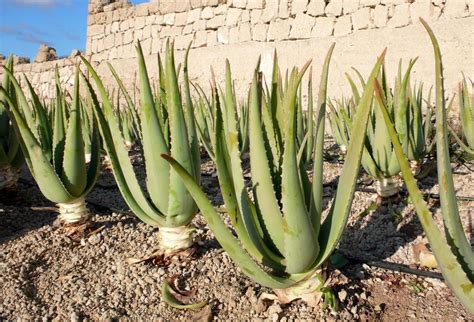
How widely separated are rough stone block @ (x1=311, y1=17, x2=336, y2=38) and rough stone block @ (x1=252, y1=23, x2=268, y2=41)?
795mm

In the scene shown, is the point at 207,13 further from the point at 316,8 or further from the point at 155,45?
the point at 316,8

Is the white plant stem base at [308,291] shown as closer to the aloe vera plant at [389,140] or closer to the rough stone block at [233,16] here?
the aloe vera plant at [389,140]

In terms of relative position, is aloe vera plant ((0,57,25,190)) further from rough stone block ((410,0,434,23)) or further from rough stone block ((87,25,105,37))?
rough stone block ((87,25,105,37))

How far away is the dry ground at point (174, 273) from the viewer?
4.09 ft

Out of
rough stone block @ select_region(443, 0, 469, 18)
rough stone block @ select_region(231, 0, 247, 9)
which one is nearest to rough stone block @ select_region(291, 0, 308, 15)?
rough stone block @ select_region(231, 0, 247, 9)

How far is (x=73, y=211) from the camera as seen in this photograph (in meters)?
1.78

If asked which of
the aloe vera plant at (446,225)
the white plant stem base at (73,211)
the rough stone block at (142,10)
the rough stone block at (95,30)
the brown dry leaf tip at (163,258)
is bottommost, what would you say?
the brown dry leaf tip at (163,258)

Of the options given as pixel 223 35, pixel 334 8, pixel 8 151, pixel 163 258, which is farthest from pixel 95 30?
pixel 163 258

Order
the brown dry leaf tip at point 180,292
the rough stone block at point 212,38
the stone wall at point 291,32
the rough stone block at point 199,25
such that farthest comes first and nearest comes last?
1. the rough stone block at point 199,25
2. the rough stone block at point 212,38
3. the stone wall at point 291,32
4. the brown dry leaf tip at point 180,292

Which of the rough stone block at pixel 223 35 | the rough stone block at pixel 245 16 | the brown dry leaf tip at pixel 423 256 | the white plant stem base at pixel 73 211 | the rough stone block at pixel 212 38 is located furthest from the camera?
the rough stone block at pixel 212 38

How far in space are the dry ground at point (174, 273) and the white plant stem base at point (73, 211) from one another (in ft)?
0.29

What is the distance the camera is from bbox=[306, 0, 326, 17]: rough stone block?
5664 millimetres

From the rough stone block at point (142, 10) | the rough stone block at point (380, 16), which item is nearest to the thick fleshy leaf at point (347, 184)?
the rough stone block at point (380, 16)

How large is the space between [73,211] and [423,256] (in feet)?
4.47
